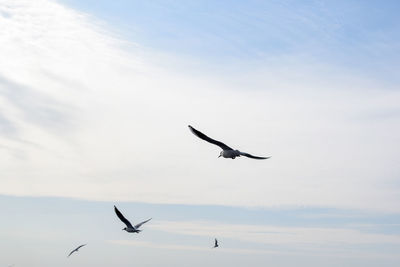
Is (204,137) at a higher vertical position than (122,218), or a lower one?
higher

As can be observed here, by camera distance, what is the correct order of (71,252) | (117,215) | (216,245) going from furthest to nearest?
(216,245) → (71,252) → (117,215)

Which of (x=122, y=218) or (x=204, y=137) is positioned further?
(x=122, y=218)

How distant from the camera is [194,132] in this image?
2697 inches

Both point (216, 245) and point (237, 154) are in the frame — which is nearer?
point (237, 154)

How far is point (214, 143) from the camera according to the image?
71688 mm

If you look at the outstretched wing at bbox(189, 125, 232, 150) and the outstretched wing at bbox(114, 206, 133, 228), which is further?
the outstretched wing at bbox(114, 206, 133, 228)

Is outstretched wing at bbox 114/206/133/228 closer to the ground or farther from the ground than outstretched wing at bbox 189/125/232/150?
closer to the ground

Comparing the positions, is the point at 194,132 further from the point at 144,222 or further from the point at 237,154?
the point at 144,222

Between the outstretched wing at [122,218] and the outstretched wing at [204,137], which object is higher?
the outstretched wing at [204,137]

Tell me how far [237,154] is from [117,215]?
40881 millimetres

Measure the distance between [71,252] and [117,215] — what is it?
31.4 meters

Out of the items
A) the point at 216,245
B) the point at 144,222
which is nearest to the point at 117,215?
the point at 144,222

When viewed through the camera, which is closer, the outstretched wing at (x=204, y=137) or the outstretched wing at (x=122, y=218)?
the outstretched wing at (x=204, y=137)

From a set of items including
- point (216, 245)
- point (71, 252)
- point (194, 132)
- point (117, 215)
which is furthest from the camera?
point (216, 245)
